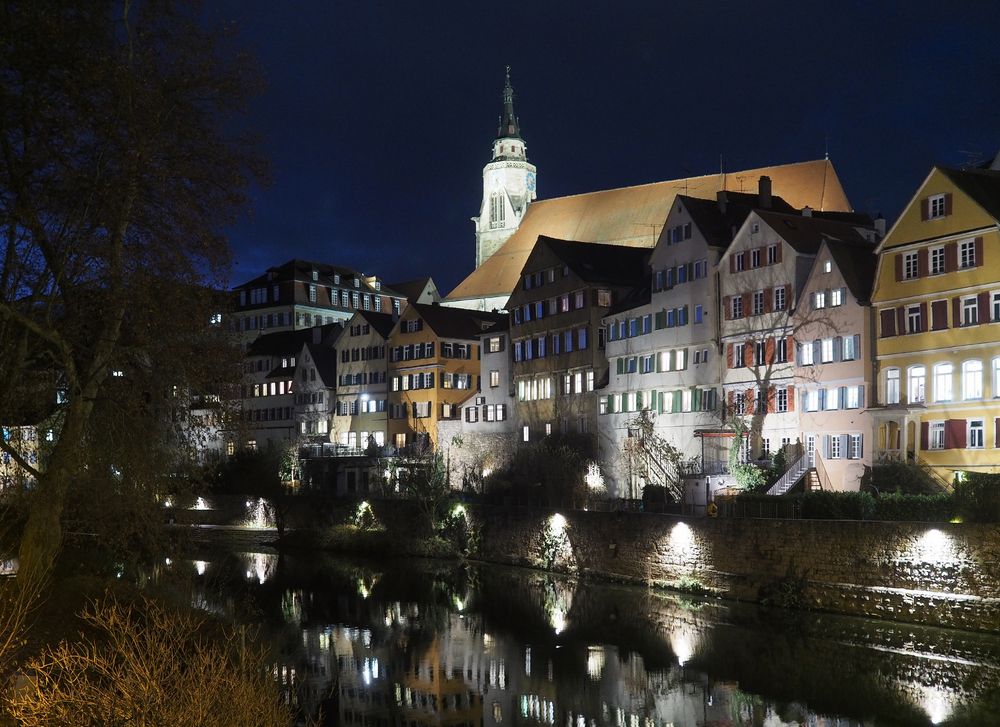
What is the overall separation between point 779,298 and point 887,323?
227 inches

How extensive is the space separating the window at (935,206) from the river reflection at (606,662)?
49.0ft

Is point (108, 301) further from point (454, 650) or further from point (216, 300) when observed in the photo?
point (454, 650)

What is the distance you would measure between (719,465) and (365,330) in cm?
3527

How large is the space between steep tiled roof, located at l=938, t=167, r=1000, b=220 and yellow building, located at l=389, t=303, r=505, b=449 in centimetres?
3570

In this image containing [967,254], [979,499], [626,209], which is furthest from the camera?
[626,209]

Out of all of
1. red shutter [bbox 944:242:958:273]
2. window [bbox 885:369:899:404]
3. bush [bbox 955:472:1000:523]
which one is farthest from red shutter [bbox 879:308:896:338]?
bush [bbox 955:472:1000:523]

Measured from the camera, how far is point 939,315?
40.5 meters

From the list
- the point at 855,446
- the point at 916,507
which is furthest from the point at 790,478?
the point at 916,507

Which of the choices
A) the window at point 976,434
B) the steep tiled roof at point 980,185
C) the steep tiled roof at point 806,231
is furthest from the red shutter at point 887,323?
the steep tiled roof at point 980,185

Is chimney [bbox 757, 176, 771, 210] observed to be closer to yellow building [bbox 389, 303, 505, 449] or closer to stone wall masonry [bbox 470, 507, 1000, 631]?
stone wall masonry [bbox 470, 507, 1000, 631]

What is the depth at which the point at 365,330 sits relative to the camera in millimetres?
79125

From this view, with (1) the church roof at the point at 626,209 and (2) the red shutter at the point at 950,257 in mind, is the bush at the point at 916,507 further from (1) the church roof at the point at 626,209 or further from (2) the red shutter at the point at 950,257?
(1) the church roof at the point at 626,209

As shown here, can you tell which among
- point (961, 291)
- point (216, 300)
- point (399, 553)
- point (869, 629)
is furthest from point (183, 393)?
point (399, 553)

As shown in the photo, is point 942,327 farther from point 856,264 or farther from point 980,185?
point 856,264
